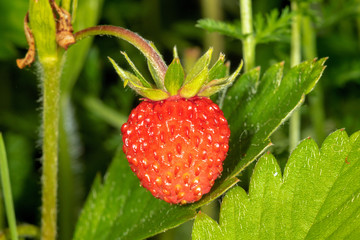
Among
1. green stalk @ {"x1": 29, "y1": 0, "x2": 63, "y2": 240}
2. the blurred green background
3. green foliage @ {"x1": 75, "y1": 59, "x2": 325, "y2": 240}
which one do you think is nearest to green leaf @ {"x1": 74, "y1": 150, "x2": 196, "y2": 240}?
green foliage @ {"x1": 75, "y1": 59, "x2": 325, "y2": 240}

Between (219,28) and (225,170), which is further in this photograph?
(219,28)

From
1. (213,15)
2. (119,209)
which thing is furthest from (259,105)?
(213,15)

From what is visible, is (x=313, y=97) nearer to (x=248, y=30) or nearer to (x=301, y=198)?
(x=248, y=30)

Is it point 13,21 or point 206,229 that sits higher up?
point 13,21

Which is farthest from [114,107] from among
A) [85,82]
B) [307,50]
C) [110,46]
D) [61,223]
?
[307,50]

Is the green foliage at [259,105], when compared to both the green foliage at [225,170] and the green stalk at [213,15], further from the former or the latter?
the green stalk at [213,15]

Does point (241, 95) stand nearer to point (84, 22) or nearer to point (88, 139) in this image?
point (84, 22)

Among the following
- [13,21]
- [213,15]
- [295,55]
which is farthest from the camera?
[213,15]

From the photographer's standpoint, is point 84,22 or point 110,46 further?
point 110,46
